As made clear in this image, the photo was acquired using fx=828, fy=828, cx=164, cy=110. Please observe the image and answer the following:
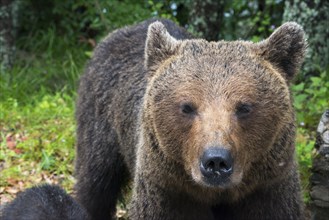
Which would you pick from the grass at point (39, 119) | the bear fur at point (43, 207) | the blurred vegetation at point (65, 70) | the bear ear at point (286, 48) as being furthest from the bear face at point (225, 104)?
the grass at point (39, 119)

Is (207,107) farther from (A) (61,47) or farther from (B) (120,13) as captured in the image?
(A) (61,47)

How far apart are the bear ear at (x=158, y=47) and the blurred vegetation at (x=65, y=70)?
238cm

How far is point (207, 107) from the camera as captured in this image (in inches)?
194

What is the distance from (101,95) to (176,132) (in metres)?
2.04

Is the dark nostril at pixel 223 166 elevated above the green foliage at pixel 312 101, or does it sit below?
above

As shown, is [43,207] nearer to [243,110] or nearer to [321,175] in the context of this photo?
[243,110]

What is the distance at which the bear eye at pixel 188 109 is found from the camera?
16.3 feet

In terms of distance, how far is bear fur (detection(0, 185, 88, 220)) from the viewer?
5543 mm

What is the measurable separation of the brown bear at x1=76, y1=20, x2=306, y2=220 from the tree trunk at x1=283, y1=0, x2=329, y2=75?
3.44m

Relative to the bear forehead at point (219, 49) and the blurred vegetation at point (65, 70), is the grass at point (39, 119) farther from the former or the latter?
the bear forehead at point (219, 49)

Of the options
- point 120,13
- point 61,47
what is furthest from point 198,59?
point 61,47

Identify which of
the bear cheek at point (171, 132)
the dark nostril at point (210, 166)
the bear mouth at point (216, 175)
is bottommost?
the bear mouth at point (216, 175)

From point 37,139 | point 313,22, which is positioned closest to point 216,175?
point 37,139

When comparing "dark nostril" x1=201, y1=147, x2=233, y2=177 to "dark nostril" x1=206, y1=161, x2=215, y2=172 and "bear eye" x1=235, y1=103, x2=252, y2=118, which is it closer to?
"dark nostril" x1=206, y1=161, x2=215, y2=172
